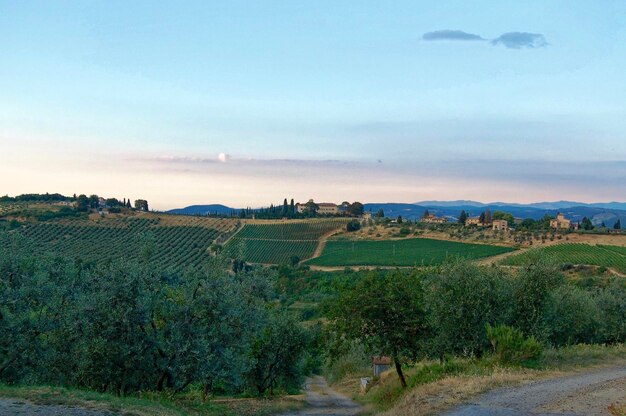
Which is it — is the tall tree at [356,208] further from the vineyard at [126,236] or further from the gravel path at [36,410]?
the gravel path at [36,410]

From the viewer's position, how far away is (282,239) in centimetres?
12456

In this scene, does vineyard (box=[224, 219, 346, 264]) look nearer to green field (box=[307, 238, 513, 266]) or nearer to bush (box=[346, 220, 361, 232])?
bush (box=[346, 220, 361, 232])

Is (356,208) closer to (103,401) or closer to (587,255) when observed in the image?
(587,255)

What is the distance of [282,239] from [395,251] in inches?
1109

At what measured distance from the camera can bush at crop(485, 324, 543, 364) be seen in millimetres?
21719

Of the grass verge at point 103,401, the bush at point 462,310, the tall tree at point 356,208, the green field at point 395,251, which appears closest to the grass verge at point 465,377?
the bush at point 462,310

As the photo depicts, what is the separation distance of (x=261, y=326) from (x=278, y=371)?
45.3ft

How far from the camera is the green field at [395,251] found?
9524cm

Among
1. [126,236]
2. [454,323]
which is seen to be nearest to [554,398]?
[454,323]

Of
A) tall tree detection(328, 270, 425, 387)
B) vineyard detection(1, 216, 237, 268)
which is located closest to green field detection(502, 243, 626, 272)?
vineyard detection(1, 216, 237, 268)

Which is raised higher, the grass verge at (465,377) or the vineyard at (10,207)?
the vineyard at (10,207)

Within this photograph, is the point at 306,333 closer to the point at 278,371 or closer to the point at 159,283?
the point at 278,371

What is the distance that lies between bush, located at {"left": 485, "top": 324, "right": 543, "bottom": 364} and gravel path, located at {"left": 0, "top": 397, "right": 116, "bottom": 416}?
1401cm

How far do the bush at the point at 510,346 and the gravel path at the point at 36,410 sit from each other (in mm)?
14010
